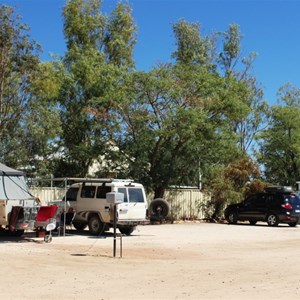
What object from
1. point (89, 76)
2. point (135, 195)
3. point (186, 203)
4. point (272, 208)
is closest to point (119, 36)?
point (89, 76)

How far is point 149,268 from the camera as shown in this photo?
1325 centimetres

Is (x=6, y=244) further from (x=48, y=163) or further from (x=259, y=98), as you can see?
(x=259, y=98)

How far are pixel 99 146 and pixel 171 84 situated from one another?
4.89 metres

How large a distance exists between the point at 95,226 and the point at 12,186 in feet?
11.6

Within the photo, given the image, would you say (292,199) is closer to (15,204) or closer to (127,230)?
(127,230)

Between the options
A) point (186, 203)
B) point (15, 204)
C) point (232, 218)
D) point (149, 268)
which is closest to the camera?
point (149, 268)

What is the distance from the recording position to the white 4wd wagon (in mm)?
21516

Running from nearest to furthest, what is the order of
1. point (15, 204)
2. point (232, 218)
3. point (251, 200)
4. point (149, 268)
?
1. point (149, 268)
2. point (15, 204)
3. point (251, 200)
4. point (232, 218)

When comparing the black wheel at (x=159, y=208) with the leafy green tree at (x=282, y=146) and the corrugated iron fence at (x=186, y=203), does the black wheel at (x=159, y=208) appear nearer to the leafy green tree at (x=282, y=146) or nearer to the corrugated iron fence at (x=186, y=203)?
the corrugated iron fence at (x=186, y=203)

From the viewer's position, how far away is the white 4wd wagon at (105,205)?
21516mm

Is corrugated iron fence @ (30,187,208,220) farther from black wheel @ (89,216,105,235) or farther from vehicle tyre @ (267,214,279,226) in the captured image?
black wheel @ (89,216,105,235)

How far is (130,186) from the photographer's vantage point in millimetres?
21953

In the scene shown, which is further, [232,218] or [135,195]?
[232,218]

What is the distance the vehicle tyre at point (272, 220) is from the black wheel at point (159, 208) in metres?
5.38
